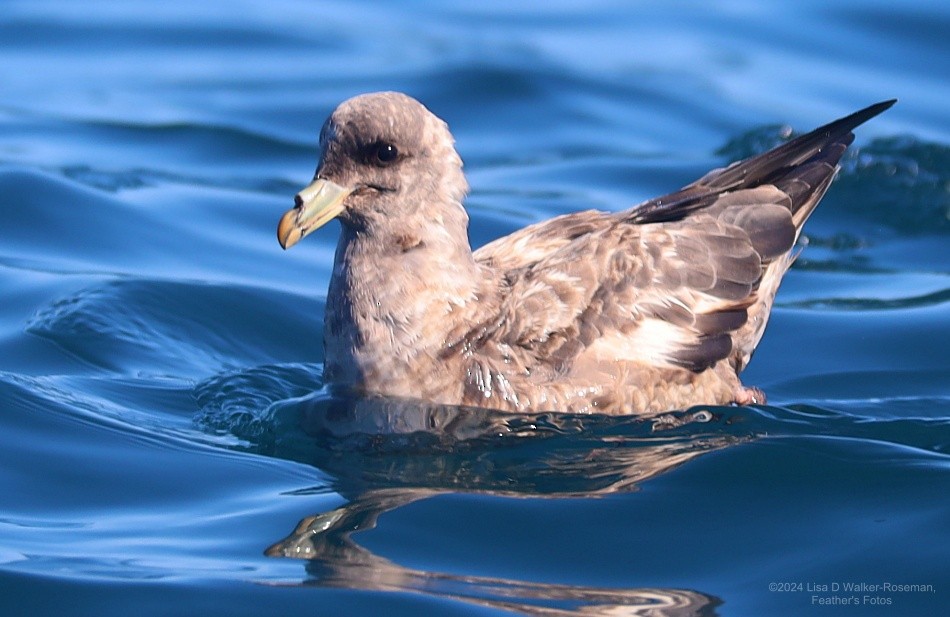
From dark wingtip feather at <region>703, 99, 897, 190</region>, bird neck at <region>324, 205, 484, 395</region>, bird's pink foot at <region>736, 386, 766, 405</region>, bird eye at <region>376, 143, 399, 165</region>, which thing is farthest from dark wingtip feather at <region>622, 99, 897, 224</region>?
bird eye at <region>376, 143, 399, 165</region>

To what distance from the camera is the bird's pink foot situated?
23.4ft

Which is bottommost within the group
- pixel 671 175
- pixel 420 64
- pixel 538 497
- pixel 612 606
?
pixel 612 606

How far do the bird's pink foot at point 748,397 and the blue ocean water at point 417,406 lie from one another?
112mm

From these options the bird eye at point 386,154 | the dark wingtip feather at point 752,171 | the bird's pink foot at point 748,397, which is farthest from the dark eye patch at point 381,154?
the bird's pink foot at point 748,397

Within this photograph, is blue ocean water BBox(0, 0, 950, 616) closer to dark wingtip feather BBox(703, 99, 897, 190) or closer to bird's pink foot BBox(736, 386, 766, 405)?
bird's pink foot BBox(736, 386, 766, 405)

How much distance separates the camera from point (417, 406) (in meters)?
6.49

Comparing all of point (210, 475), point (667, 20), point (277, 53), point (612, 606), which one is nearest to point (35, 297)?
point (210, 475)

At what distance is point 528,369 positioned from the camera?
652cm

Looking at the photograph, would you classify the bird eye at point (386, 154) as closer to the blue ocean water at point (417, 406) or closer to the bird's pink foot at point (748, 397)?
the blue ocean water at point (417, 406)

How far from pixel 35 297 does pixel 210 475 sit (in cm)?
293

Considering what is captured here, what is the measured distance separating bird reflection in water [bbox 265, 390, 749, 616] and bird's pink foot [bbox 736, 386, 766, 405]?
25 cm

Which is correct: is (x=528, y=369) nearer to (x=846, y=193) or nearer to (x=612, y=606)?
(x=612, y=606)

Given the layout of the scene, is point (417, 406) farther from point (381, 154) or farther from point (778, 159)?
point (778, 159)

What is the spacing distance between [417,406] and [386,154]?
107 cm
